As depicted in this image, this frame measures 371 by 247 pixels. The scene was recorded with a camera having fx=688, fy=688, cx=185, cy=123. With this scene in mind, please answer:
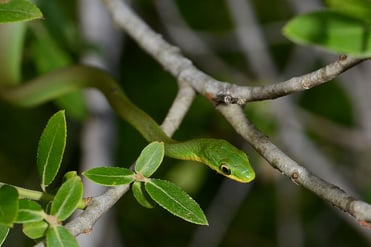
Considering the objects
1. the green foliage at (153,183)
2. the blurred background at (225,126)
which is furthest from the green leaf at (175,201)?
the blurred background at (225,126)

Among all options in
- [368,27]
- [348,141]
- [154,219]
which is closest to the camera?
[368,27]

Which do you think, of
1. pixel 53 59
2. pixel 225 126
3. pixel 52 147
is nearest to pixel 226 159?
A: pixel 52 147

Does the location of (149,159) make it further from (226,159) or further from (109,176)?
(226,159)

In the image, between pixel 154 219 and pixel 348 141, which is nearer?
pixel 348 141

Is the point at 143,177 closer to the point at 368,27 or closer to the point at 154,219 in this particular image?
the point at 368,27

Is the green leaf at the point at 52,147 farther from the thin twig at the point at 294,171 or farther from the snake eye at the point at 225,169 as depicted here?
the snake eye at the point at 225,169

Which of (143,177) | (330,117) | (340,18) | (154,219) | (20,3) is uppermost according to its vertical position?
(340,18)

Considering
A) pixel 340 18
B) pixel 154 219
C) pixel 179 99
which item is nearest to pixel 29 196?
pixel 179 99
